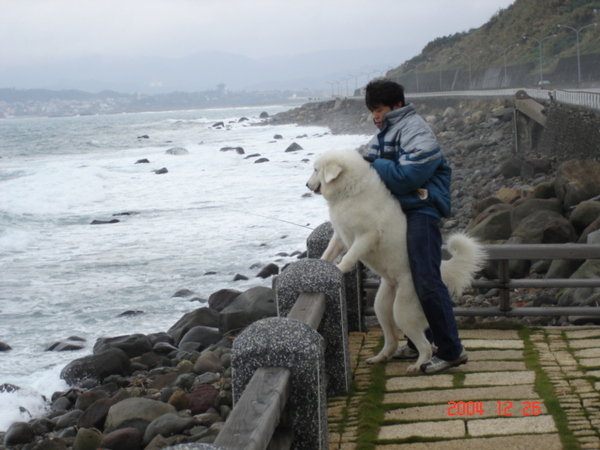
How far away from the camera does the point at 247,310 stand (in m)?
10.7

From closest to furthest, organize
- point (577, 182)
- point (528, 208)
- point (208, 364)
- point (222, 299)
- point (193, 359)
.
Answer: point (208, 364) < point (193, 359) < point (222, 299) < point (528, 208) < point (577, 182)

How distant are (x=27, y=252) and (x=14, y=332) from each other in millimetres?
8791

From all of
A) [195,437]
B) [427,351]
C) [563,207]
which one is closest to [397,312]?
[427,351]

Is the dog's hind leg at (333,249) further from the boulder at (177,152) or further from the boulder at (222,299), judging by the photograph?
the boulder at (177,152)

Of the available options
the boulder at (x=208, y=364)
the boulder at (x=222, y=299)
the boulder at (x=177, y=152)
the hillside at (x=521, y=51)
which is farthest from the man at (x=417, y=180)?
the boulder at (x=177, y=152)

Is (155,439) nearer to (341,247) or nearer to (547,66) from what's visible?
(341,247)

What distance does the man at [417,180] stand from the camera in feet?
15.1

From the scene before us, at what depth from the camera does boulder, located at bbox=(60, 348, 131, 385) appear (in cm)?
923

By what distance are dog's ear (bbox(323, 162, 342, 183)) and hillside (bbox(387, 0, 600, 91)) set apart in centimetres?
4822

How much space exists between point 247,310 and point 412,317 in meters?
5.97

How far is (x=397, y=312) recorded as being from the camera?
498cm

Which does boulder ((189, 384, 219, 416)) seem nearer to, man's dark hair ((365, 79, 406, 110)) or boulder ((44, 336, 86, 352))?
man's dark hair ((365, 79, 406, 110))

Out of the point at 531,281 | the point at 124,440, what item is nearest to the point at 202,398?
the point at 124,440

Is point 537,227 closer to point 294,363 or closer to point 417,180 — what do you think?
point 417,180
